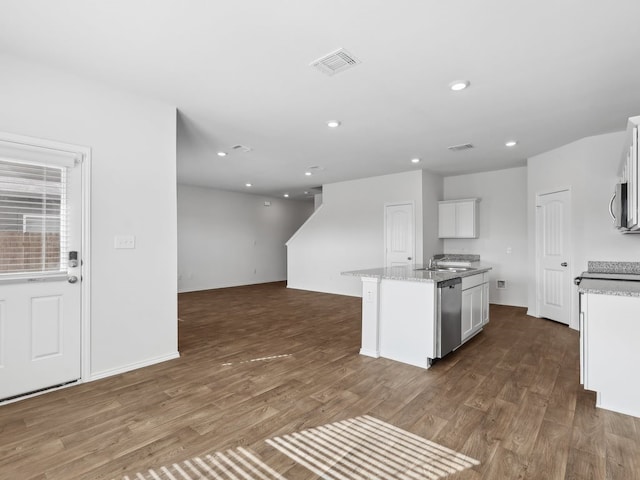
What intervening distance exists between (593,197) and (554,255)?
101 centimetres

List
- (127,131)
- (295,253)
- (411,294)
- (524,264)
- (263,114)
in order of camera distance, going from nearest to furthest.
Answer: (127,131)
(411,294)
(263,114)
(524,264)
(295,253)

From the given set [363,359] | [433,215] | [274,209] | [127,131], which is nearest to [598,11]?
[363,359]

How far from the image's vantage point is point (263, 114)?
12.1 feet

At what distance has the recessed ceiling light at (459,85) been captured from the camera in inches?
115

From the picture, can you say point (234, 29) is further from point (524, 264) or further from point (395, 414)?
point (524, 264)

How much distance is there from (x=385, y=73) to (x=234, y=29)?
1.29 m

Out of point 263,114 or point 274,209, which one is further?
point 274,209

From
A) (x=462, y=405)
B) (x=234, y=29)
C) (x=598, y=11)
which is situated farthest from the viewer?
(x=462, y=405)

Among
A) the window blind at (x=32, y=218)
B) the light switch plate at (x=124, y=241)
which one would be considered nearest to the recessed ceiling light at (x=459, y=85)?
the light switch plate at (x=124, y=241)

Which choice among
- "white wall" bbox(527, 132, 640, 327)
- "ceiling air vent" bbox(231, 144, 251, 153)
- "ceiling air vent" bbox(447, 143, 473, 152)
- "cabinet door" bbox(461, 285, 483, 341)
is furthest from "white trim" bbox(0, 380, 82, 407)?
"white wall" bbox(527, 132, 640, 327)

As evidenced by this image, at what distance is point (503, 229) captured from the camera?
628 centimetres

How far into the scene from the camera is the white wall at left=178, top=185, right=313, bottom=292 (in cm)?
812

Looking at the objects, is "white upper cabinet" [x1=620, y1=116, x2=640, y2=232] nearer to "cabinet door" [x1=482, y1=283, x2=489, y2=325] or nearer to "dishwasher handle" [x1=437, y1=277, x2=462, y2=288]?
"dishwasher handle" [x1=437, y1=277, x2=462, y2=288]

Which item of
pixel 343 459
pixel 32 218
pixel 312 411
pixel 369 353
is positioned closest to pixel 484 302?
pixel 369 353
